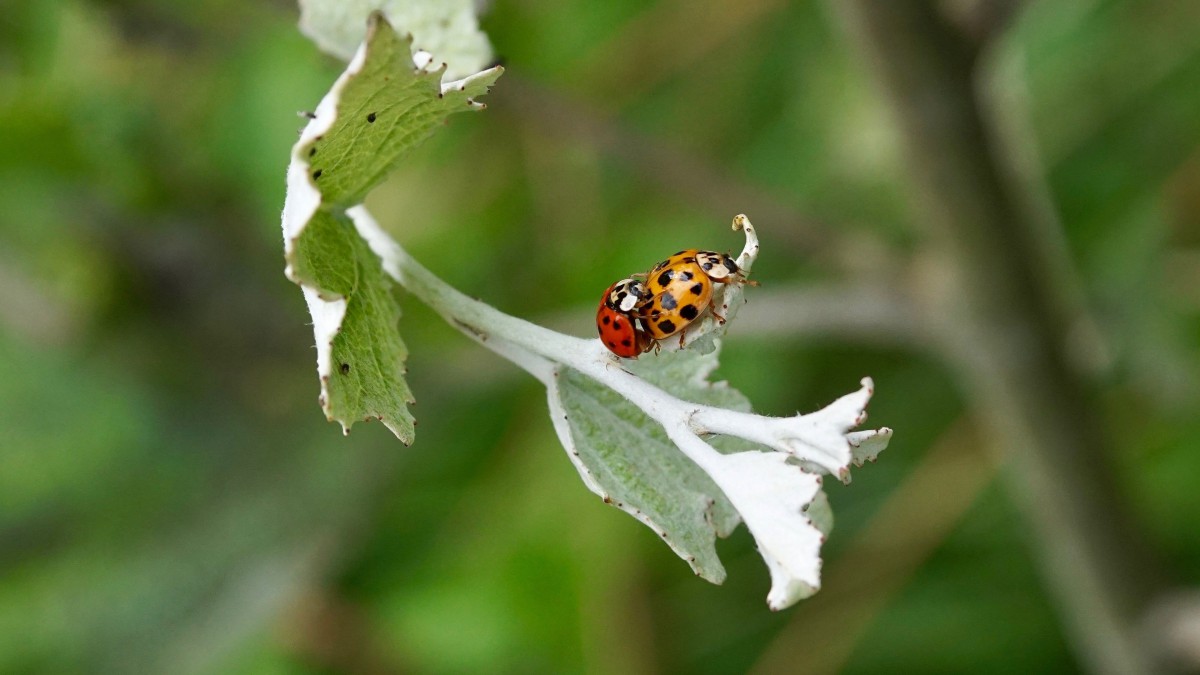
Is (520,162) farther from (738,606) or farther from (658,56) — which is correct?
(738,606)

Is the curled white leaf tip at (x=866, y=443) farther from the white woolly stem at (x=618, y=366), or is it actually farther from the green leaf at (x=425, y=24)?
the green leaf at (x=425, y=24)

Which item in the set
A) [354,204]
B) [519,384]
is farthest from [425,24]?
[519,384]

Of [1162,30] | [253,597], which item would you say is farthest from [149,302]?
[1162,30]

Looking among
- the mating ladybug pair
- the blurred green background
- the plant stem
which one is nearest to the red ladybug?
the mating ladybug pair

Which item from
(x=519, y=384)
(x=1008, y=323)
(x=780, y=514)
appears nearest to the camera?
(x=780, y=514)

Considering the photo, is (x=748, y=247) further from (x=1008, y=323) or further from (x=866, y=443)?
(x=1008, y=323)
